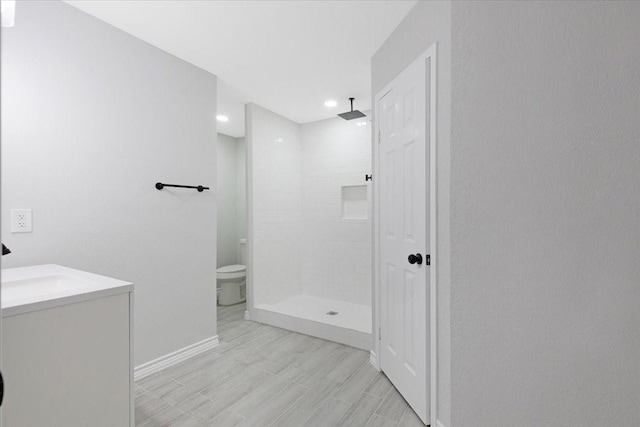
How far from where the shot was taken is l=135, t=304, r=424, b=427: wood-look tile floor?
6.32 feet

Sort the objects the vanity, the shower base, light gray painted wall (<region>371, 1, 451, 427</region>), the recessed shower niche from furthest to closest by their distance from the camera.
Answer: the recessed shower niche, the shower base, light gray painted wall (<region>371, 1, 451, 427</region>), the vanity

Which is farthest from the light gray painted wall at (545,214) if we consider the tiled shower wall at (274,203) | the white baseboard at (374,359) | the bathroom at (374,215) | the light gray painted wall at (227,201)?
the light gray painted wall at (227,201)

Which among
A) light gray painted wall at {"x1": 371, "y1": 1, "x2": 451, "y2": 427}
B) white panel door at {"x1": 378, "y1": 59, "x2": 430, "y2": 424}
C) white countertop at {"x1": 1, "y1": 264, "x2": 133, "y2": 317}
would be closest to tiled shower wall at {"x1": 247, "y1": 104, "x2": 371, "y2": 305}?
white panel door at {"x1": 378, "y1": 59, "x2": 430, "y2": 424}

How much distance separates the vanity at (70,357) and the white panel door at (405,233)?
146 centimetres

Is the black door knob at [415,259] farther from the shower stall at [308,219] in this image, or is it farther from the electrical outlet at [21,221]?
the electrical outlet at [21,221]

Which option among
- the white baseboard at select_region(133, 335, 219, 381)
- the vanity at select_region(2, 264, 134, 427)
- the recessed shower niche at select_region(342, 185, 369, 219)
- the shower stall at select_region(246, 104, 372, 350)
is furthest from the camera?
the recessed shower niche at select_region(342, 185, 369, 219)

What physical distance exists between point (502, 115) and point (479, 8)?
1.74ft

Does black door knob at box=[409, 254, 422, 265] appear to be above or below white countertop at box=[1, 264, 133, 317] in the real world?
above

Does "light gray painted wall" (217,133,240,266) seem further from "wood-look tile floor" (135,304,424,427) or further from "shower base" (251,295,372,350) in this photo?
"wood-look tile floor" (135,304,424,427)

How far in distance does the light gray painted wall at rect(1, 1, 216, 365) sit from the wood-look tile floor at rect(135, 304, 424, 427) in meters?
0.29

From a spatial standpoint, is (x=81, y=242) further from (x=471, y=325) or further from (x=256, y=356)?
(x=471, y=325)

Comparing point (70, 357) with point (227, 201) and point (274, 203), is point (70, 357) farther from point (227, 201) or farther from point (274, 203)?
point (227, 201)

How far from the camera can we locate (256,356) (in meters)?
2.73

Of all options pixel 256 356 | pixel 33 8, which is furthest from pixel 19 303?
pixel 256 356
